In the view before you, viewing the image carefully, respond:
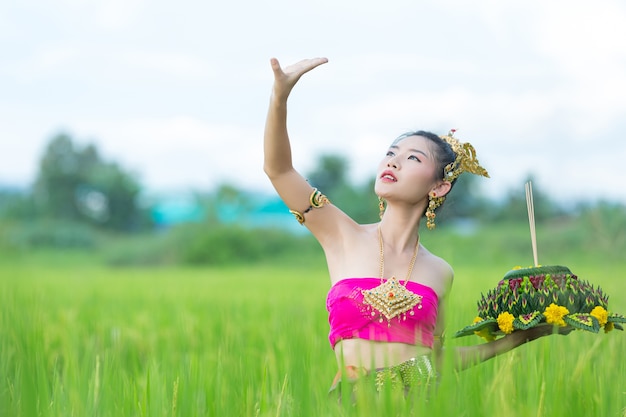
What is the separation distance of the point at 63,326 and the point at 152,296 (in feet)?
9.43

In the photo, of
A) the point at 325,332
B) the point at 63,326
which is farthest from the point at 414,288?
the point at 63,326

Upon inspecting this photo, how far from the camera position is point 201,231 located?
66.7 feet

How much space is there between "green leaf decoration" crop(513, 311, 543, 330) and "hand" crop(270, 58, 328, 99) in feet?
2.86

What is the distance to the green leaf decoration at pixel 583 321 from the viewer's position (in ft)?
6.38

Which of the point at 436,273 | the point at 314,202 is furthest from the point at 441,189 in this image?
the point at 314,202

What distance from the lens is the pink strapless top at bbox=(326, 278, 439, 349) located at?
2041mm

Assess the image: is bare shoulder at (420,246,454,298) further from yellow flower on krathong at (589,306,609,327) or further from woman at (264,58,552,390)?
yellow flower on krathong at (589,306,609,327)

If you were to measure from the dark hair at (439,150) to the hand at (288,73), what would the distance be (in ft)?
1.37

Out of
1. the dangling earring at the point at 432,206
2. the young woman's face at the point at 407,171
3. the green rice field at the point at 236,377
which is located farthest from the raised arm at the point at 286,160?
the green rice field at the point at 236,377

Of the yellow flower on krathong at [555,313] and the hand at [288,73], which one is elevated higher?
the hand at [288,73]

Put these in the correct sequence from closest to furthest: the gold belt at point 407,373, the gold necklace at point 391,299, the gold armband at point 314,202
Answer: the gold belt at point 407,373 < the gold necklace at point 391,299 < the gold armband at point 314,202

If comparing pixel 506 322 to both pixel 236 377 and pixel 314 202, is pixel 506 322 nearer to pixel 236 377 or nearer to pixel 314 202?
pixel 314 202

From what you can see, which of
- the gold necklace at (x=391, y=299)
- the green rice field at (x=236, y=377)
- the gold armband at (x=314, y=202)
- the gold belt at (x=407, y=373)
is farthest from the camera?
the gold armband at (x=314, y=202)

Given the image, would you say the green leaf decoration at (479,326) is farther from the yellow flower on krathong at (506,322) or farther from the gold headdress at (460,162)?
the gold headdress at (460,162)
